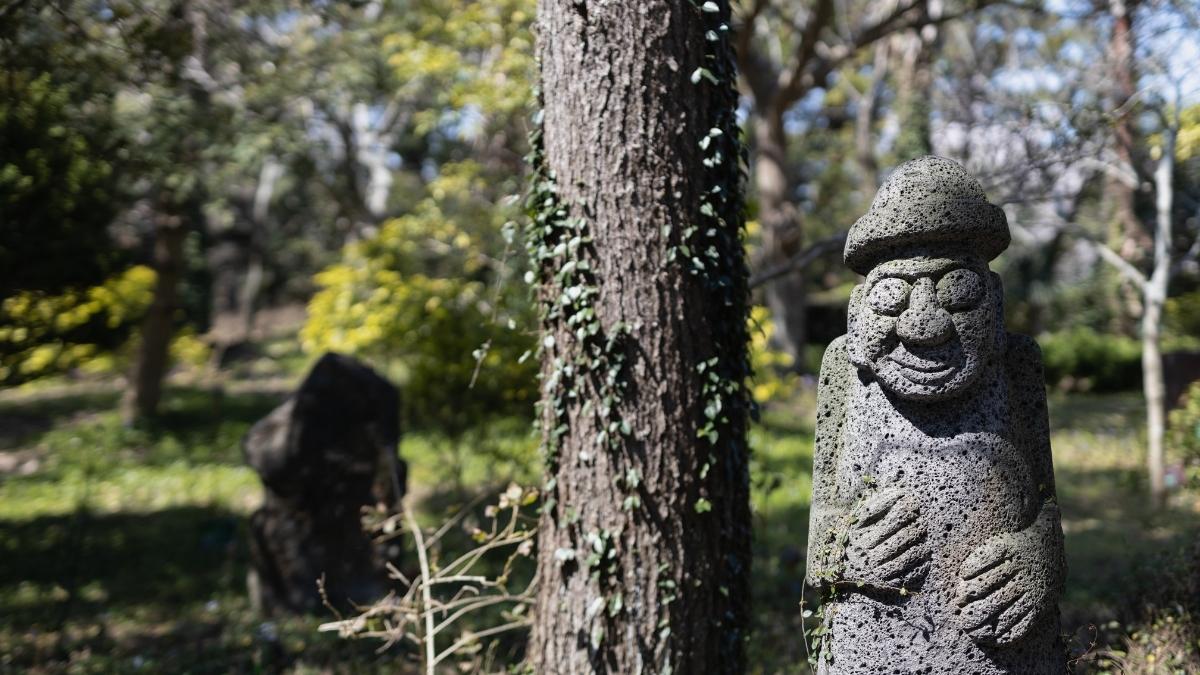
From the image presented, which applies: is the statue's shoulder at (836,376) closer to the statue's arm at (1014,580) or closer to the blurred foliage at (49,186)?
the statue's arm at (1014,580)

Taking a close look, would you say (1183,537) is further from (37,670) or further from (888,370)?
(37,670)

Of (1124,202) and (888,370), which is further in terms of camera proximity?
(1124,202)

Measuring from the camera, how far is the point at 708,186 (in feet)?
11.4

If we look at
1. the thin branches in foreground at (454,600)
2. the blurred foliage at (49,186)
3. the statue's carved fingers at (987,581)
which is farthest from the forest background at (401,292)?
the statue's carved fingers at (987,581)

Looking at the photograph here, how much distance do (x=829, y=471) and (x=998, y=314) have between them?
27.0 inches

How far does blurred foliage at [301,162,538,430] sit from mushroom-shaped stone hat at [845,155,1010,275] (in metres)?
3.04

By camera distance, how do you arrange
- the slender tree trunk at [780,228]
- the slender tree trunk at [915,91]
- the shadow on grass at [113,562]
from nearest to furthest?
the shadow on grass at [113,562] < the slender tree trunk at [780,228] < the slender tree trunk at [915,91]

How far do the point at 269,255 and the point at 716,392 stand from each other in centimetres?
2504

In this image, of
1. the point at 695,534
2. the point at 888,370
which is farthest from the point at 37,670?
the point at 888,370

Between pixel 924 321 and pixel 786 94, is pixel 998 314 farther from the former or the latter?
pixel 786 94

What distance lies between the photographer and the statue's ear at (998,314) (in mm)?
2385

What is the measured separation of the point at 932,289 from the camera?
2.34 meters

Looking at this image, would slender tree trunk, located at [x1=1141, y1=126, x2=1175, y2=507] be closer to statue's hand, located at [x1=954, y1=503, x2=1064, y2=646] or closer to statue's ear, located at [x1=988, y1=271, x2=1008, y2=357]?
statue's ear, located at [x1=988, y1=271, x2=1008, y2=357]

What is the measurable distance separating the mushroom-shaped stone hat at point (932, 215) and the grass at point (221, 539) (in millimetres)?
1385
